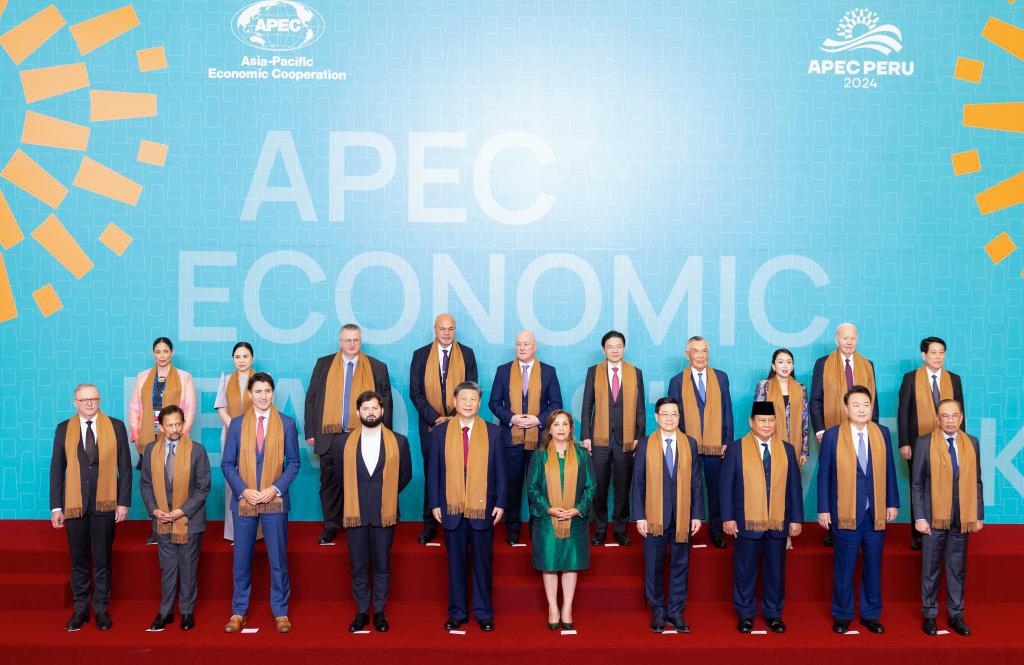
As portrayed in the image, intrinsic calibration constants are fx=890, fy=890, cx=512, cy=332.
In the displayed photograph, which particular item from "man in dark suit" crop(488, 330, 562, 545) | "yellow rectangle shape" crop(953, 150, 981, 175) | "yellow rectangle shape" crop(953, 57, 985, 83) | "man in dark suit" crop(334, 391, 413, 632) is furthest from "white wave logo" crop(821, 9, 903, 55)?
"man in dark suit" crop(334, 391, 413, 632)

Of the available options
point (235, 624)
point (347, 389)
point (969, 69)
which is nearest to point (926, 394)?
point (969, 69)

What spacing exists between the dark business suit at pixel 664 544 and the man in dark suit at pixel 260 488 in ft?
6.89

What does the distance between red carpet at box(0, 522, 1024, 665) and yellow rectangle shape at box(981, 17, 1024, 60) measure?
3722mm

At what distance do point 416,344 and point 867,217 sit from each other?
12.0 ft

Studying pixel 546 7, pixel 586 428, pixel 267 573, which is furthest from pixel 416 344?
pixel 546 7

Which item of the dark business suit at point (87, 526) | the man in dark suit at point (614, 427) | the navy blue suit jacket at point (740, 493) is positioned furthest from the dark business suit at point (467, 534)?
the dark business suit at point (87, 526)

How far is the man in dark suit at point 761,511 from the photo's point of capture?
210 inches

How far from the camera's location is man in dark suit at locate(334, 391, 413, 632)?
17.4 ft

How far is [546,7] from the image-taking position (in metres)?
6.90

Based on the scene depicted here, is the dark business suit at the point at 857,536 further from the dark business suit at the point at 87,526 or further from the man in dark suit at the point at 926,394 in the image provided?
the dark business suit at the point at 87,526

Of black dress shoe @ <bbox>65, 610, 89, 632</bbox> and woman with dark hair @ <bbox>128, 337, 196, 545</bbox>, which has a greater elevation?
woman with dark hair @ <bbox>128, 337, 196, 545</bbox>

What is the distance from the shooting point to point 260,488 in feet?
17.6

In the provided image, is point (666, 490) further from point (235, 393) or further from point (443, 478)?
point (235, 393)

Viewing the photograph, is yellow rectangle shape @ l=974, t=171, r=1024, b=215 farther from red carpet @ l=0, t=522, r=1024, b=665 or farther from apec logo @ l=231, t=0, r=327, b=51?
apec logo @ l=231, t=0, r=327, b=51
